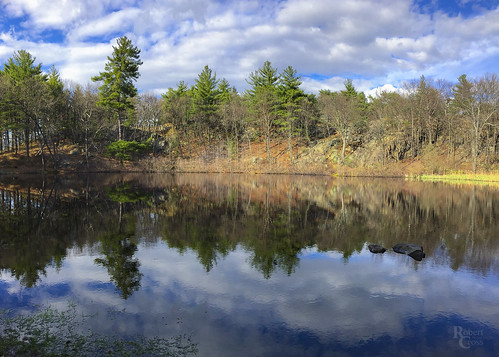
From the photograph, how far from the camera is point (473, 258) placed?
12.2 m

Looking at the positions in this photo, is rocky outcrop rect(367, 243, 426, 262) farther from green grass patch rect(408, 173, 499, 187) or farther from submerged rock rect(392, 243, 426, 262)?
green grass patch rect(408, 173, 499, 187)

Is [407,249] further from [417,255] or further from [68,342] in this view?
[68,342]

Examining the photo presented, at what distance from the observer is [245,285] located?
31.1 ft

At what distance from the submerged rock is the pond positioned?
0.87 feet

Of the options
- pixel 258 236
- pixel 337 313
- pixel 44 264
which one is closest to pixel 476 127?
pixel 258 236

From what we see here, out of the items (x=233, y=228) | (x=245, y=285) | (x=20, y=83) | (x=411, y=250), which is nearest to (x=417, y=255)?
(x=411, y=250)

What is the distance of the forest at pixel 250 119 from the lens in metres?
50.4

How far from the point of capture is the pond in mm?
6578

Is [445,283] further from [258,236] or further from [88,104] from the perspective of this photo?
[88,104]

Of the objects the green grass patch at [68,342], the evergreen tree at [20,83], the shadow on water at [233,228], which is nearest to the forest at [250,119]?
the evergreen tree at [20,83]

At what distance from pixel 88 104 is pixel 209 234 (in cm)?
5049

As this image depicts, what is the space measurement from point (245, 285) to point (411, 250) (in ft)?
22.5

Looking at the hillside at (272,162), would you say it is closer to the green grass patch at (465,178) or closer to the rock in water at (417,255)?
the green grass patch at (465,178)

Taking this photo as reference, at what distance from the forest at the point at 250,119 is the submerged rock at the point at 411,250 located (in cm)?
4452
